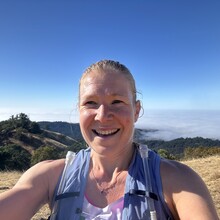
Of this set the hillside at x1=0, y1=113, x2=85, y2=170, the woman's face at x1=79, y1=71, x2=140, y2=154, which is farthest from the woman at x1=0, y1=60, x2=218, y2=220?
the hillside at x1=0, y1=113, x2=85, y2=170

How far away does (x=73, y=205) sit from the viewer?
166cm

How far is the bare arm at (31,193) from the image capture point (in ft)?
5.49

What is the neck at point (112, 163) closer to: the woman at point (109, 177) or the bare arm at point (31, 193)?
the woman at point (109, 177)

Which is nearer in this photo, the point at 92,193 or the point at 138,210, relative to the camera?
the point at 138,210

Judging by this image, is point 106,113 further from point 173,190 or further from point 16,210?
point 16,210

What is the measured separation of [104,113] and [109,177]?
41 centimetres

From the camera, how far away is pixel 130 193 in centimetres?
159

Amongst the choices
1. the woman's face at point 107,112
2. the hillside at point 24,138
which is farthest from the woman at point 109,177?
the hillside at point 24,138

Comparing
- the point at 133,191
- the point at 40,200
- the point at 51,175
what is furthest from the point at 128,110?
the point at 40,200

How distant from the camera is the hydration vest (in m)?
1.54

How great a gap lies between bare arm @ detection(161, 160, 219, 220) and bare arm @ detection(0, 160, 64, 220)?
657mm

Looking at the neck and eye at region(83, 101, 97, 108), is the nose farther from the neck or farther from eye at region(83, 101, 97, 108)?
the neck

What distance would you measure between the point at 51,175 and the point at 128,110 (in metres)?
0.60

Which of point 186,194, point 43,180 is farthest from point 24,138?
point 186,194
